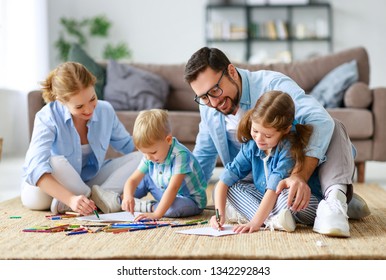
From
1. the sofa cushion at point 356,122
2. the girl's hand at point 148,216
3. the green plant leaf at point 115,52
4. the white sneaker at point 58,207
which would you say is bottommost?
the white sneaker at point 58,207

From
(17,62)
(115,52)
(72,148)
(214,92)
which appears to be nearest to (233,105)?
(214,92)

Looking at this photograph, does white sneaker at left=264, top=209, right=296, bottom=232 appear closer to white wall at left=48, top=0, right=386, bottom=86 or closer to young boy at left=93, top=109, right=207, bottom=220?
young boy at left=93, top=109, right=207, bottom=220

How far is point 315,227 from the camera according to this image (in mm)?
2141

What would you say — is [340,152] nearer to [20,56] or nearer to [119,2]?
[20,56]

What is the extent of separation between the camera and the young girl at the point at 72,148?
259 centimetres

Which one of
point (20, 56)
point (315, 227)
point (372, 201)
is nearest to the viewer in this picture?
point (315, 227)

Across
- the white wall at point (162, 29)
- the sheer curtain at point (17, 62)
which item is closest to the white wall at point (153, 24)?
the white wall at point (162, 29)

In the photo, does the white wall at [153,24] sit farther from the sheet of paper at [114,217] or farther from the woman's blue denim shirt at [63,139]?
Result: the sheet of paper at [114,217]

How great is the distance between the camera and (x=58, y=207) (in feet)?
8.86

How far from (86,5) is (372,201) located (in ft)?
19.4

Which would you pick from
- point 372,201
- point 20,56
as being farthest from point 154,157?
point 20,56

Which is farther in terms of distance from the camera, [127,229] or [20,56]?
[20,56]

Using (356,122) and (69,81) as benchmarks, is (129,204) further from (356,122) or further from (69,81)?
(356,122)

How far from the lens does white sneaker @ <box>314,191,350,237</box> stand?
80.0 inches
